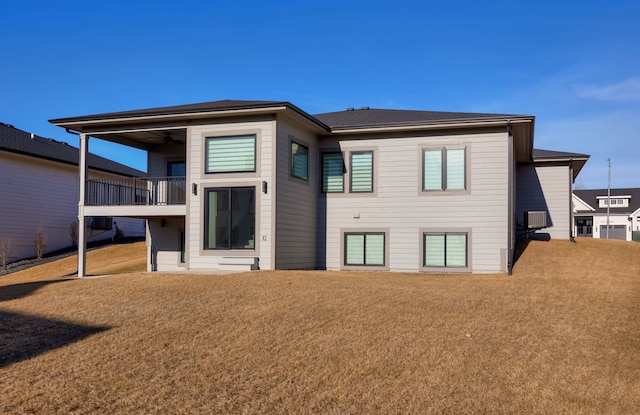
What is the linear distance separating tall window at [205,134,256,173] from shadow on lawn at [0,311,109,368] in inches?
296

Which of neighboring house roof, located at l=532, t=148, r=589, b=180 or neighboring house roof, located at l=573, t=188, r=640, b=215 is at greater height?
neighboring house roof, located at l=532, t=148, r=589, b=180

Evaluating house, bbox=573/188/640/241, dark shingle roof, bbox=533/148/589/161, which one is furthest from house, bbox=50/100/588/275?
house, bbox=573/188/640/241

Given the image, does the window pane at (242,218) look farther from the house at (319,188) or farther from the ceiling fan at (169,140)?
the ceiling fan at (169,140)

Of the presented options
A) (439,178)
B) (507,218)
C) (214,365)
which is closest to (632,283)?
(507,218)

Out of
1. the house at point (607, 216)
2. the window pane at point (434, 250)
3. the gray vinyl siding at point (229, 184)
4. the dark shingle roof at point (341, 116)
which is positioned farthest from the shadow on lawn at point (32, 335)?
the house at point (607, 216)

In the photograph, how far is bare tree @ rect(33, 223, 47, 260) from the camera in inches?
1031

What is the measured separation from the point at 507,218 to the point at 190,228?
30.2ft

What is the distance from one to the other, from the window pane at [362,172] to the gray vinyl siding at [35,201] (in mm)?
16198

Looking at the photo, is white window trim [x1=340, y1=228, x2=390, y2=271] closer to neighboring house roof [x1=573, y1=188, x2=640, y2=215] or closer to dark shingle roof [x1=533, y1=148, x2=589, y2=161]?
dark shingle roof [x1=533, y1=148, x2=589, y2=161]

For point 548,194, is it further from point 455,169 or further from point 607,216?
point 607,216

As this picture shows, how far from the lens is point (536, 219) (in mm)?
20359

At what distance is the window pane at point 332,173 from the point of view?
1884cm

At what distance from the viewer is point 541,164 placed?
73.7 ft

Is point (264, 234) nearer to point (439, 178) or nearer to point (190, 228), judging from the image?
point (190, 228)
